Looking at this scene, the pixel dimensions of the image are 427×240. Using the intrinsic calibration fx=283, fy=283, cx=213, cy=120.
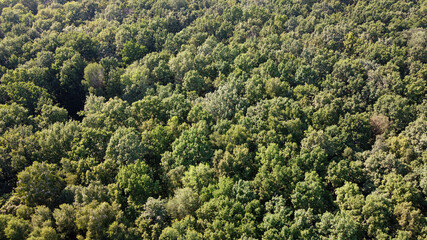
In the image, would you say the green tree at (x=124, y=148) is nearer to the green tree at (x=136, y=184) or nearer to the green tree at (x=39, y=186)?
the green tree at (x=136, y=184)

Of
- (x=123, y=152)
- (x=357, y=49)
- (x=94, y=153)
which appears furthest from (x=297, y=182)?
(x=357, y=49)

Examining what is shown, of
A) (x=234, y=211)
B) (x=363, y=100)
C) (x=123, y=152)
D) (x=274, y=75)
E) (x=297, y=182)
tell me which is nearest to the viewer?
(x=234, y=211)

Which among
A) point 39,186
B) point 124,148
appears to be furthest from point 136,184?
point 39,186

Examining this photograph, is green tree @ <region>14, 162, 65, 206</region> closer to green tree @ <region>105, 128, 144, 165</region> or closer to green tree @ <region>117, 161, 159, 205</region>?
green tree @ <region>105, 128, 144, 165</region>

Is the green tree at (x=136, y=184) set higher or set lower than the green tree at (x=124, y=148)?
lower

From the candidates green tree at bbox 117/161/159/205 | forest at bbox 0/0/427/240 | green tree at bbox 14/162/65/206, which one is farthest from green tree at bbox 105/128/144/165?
green tree at bbox 14/162/65/206

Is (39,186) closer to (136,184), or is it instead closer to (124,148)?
(124,148)

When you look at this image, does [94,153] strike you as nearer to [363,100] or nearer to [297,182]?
[297,182]

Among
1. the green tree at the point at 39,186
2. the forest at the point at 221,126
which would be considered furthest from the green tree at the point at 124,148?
the green tree at the point at 39,186
